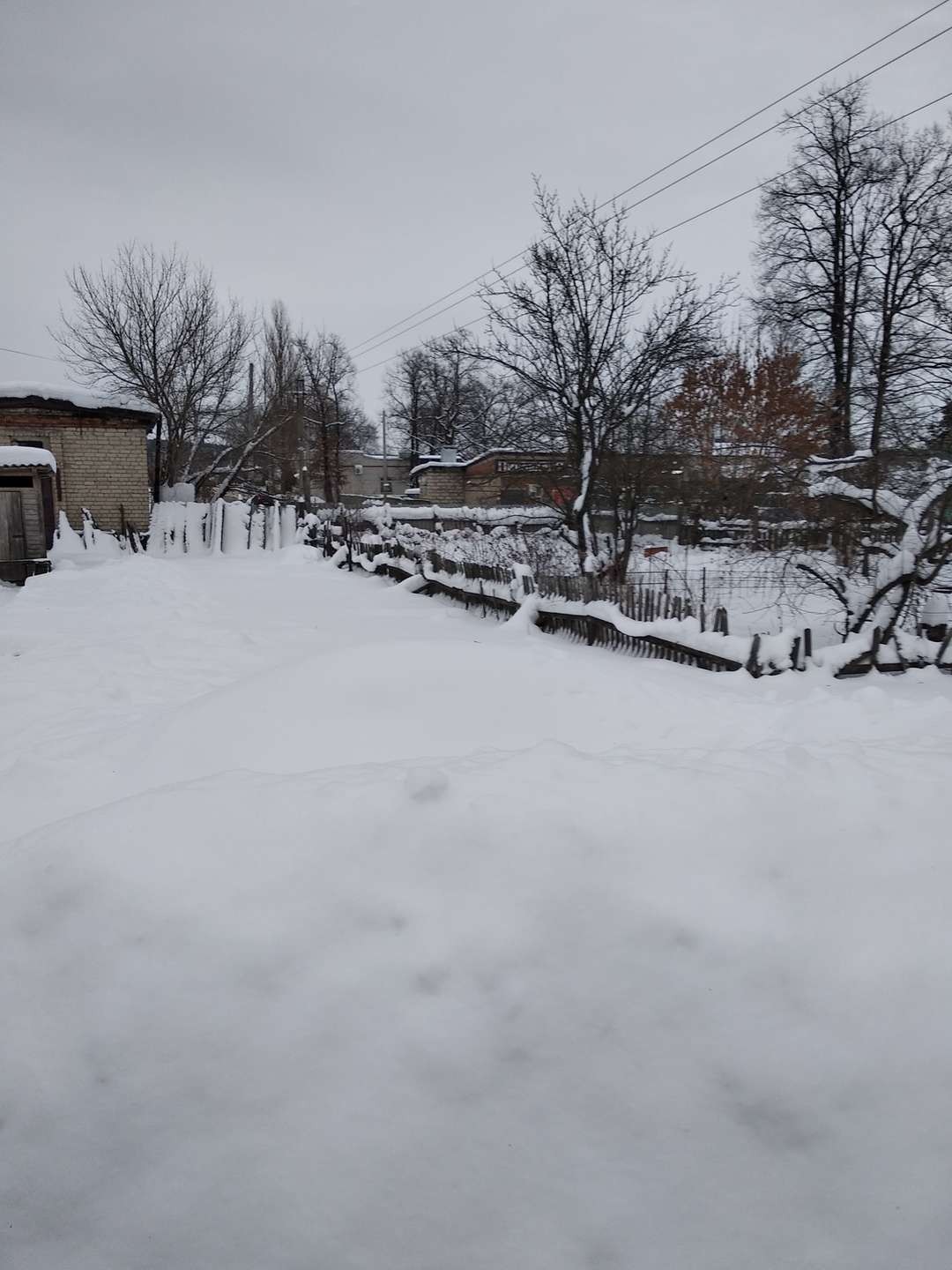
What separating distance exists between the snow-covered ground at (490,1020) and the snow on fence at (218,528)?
21.7 metres

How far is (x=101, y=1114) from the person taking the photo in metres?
2.11

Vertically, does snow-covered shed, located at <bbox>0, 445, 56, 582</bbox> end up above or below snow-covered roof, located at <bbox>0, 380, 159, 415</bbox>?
below

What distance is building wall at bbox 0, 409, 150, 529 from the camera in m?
21.5

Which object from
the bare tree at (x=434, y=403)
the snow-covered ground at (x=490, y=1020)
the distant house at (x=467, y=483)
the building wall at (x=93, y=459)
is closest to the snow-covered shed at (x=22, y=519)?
the building wall at (x=93, y=459)

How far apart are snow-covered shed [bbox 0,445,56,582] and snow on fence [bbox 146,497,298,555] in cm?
814

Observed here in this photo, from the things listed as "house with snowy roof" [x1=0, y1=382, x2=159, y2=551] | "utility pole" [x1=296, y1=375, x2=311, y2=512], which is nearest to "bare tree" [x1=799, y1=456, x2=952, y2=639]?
"house with snowy roof" [x1=0, y1=382, x2=159, y2=551]

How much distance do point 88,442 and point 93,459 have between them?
0.48m

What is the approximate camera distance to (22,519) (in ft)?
46.5

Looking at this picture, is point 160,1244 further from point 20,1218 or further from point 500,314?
point 500,314

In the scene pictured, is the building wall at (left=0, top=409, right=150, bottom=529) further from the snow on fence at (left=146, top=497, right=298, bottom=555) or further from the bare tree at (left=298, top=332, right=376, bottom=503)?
the bare tree at (left=298, top=332, right=376, bottom=503)

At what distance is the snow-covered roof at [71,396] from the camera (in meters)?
21.1

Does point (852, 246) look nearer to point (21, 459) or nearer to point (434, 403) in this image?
point (21, 459)

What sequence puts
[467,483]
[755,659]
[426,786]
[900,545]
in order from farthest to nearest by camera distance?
[467,483]
[900,545]
[755,659]
[426,786]

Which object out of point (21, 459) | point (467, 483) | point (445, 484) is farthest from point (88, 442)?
point (445, 484)
